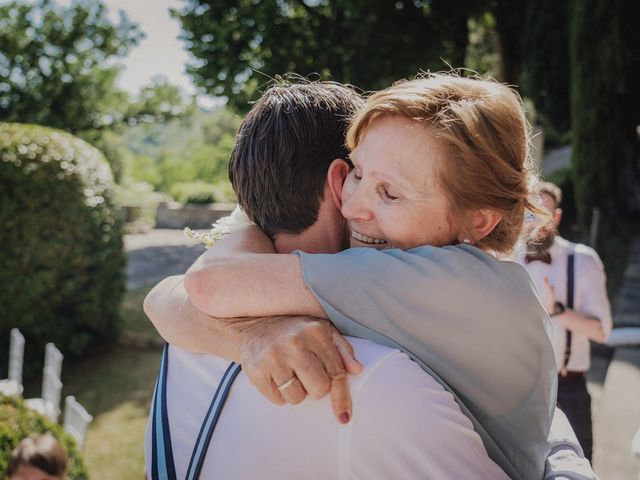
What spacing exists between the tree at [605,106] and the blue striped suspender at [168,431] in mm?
11514

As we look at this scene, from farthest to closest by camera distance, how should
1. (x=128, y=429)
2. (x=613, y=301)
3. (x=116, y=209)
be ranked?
(x=613, y=301) < (x=116, y=209) < (x=128, y=429)

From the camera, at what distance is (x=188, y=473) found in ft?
4.00

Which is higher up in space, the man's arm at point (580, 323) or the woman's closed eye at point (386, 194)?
the woman's closed eye at point (386, 194)

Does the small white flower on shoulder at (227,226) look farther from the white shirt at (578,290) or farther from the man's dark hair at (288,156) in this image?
the white shirt at (578,290)

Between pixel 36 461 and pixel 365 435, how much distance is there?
250cm

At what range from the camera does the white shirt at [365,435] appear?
994 mm

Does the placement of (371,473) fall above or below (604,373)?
above

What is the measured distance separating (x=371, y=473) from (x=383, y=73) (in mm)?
15268

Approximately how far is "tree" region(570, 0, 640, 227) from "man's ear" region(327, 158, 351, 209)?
11095 mm

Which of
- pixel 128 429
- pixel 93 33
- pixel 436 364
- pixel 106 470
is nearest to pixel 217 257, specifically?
pixel 436 364

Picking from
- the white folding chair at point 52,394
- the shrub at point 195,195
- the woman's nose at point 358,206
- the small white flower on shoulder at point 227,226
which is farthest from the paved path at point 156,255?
the woman's nose at point 358,206

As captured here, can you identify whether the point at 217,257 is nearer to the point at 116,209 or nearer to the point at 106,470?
the point at 106,470

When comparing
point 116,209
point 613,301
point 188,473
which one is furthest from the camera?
point 613,301

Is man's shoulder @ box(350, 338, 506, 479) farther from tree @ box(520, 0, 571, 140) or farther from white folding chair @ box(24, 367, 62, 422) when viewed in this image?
tree @ box(520, 0, 571, 140)
